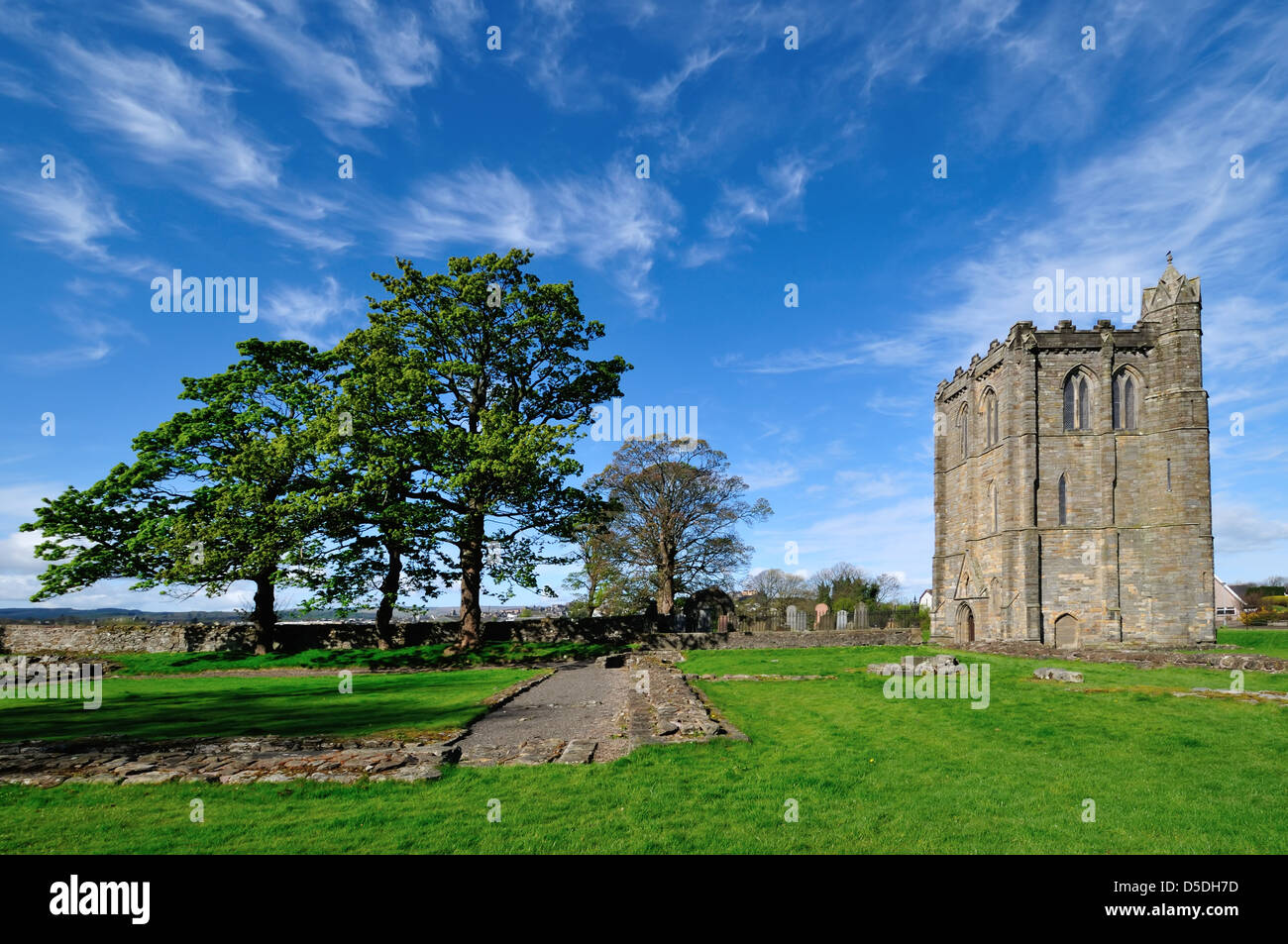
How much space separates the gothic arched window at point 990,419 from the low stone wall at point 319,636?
18.4 metres

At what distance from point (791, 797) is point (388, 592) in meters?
26.5

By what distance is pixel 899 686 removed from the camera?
62.3 ft

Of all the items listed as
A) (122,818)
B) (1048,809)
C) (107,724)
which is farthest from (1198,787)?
(107,724)

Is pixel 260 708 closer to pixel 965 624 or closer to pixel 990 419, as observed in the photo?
pixel 965 624

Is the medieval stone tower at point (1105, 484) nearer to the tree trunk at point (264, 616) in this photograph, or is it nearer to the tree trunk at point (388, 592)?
the tree trunk at point (388, 592)

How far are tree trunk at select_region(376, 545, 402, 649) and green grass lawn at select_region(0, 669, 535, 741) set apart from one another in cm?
645

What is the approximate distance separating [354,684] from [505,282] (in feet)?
56.5

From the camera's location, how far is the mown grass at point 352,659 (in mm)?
29047

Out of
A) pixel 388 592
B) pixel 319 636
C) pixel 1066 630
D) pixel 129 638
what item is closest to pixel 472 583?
pixel 388 592

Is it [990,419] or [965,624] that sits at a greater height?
[990,419]

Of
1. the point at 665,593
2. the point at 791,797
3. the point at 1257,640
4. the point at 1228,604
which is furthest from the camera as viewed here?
the point at 1228,604

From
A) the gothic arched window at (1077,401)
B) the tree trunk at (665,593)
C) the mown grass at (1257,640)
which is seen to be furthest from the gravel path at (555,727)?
the mown grass at (1257,640)

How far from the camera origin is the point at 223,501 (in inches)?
1056
